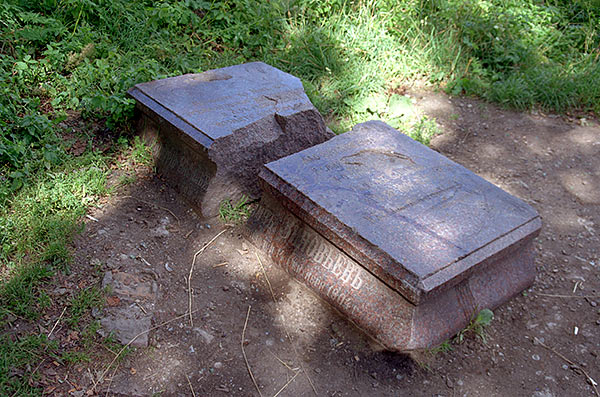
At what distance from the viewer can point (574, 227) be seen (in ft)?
12.1

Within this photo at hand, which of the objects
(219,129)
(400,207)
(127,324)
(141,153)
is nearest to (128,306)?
(127,324)

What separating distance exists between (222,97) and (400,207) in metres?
1.45

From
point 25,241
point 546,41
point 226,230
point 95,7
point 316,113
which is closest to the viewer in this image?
point 25,241

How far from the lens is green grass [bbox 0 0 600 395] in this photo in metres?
2.91

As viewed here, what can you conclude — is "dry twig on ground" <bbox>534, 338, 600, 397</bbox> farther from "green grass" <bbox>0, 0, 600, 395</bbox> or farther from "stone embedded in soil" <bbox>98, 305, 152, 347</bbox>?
"stone embedded in soil" <bbox>98, 305, 152, 347</bbox>

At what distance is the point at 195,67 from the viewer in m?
4.38

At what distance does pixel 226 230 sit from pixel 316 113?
971mm

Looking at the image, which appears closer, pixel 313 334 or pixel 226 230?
pixel 313 334

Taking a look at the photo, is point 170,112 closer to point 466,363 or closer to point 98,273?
point 98,273

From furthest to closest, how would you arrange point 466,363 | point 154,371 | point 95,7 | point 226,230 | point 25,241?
point 95,7, point 226,230, point 25,241, point 466,363, point 154,371

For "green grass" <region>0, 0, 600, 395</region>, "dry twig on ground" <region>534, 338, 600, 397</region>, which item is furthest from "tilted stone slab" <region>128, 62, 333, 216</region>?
"dry twig on ground" <region>534, 338, 600, 397</region>

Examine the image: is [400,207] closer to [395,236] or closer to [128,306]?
[395,236]

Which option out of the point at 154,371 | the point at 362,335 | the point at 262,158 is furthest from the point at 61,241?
the point at 362,335

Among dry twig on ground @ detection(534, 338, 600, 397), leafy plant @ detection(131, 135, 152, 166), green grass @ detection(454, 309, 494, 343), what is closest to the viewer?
dry twig on ground @ detection(534, 338, 600, 397)
